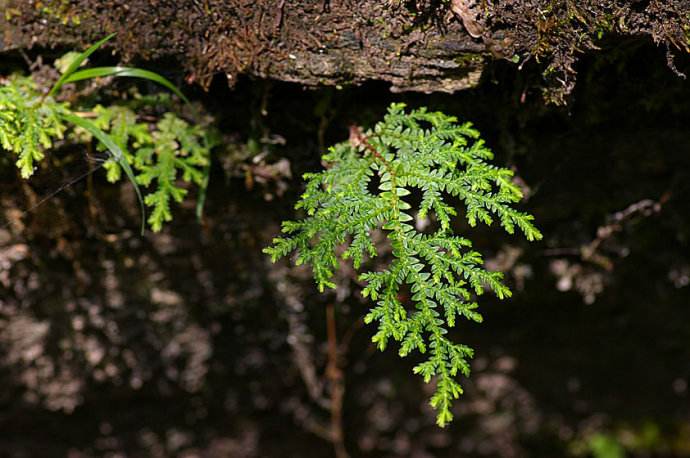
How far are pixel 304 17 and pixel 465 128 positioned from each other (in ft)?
1.93

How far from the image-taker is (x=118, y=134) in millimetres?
1976

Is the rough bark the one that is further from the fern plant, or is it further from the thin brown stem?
the thin brown stem

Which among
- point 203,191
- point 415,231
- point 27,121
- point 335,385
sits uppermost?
point 27,121

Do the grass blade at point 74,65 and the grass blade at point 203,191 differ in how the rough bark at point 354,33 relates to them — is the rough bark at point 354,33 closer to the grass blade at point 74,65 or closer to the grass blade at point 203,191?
the grass blade at point 74,65

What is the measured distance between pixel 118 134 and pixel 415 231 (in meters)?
1.07

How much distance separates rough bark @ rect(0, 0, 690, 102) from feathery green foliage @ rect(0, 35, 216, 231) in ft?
0.38

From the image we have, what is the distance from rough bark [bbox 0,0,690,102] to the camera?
1.69 metres

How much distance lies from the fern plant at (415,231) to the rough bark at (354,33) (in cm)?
21

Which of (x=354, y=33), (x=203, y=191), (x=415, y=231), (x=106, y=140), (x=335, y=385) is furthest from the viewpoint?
(x=335, y=385)

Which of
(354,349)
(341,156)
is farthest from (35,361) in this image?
(341,156)

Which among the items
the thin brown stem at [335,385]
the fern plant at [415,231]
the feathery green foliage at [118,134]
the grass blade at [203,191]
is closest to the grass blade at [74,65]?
the feathery green foliage at [118,134]

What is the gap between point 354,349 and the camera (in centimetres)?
296

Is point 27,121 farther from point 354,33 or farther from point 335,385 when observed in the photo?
point 335,385

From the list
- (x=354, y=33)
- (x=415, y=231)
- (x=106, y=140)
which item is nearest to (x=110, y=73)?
(x=106, y=140)
